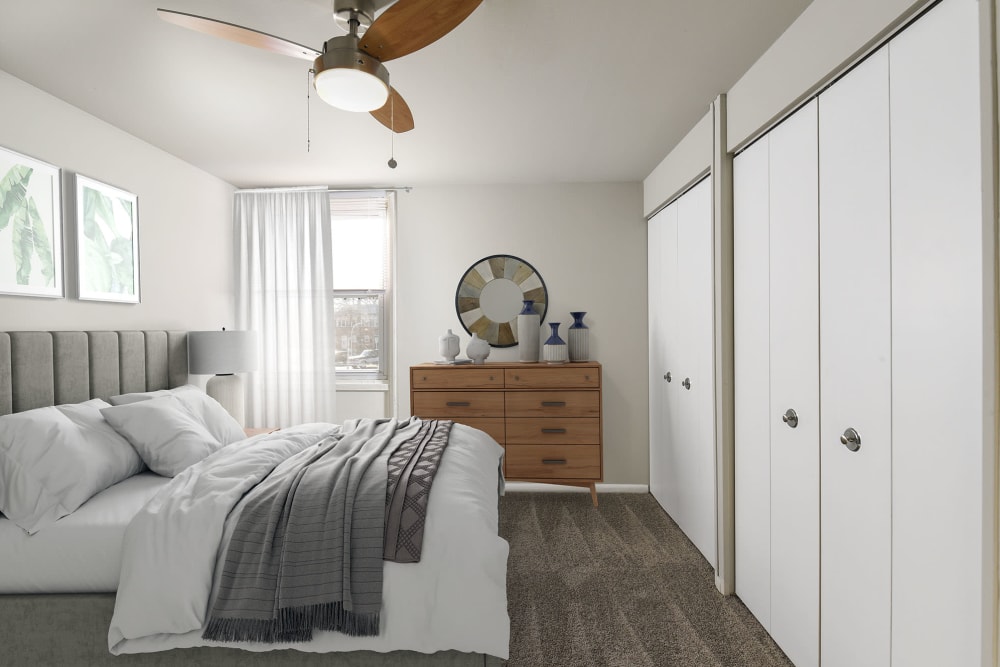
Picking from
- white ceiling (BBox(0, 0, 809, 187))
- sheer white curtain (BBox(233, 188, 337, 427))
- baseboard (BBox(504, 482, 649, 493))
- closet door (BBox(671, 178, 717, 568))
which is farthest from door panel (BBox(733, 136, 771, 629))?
sheer white curtain (BBox(233, 188, 337, 427))

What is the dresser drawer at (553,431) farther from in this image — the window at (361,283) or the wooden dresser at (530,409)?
the window at (361,283)

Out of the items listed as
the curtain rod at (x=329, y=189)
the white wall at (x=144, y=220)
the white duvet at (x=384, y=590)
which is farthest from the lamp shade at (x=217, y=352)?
the white duvet at (x=384, y=590)

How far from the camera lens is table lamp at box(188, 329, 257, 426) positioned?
11.2ft

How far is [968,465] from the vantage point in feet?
4.23

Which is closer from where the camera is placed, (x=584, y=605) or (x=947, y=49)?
(x=947, y=49)

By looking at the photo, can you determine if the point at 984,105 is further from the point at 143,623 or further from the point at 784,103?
the point at 143,623

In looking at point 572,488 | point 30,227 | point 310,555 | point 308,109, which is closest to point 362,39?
point 308,109

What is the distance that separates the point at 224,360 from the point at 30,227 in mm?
1203

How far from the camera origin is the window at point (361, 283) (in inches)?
178

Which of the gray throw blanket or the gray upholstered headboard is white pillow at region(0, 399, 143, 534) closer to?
the gray upholstered headboard

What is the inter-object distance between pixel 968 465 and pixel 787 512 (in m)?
0.94

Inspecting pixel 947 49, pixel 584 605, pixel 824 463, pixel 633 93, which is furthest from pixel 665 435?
pixel 947 49

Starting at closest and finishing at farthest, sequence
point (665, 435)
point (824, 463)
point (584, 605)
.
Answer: point (824, 463), point (584, 605), point (665, 435)

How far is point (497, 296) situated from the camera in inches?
175
